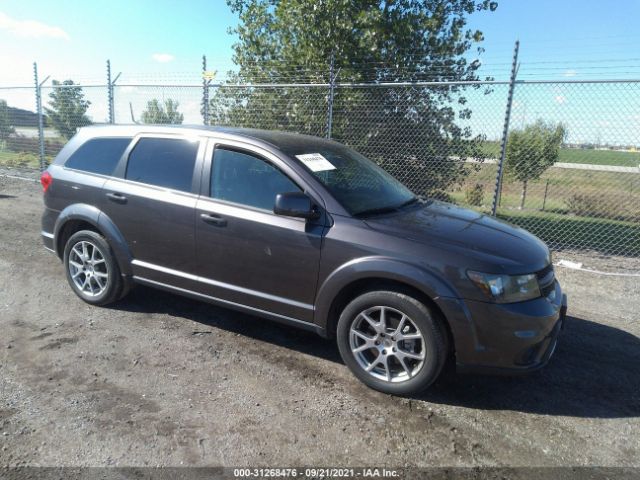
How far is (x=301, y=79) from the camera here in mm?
9250

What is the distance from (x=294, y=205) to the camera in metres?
3.22

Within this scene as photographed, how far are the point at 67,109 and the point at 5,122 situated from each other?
142 inches

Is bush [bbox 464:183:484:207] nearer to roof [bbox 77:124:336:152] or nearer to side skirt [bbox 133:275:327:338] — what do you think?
roof [bbox 77:124:336:152]

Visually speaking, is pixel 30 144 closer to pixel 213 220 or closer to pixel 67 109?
pixel 67 109

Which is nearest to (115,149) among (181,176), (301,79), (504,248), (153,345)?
(181,176)

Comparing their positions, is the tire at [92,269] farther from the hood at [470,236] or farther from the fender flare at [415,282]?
the hood at [470,236]

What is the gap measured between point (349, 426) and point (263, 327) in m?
1.56

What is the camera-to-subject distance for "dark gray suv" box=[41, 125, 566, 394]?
2973mm

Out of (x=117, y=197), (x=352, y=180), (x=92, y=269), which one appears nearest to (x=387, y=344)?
(x=352, y=180)

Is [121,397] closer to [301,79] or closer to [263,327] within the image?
[263,327]

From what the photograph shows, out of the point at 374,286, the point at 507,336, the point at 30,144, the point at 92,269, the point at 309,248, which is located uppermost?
the point at 30,144

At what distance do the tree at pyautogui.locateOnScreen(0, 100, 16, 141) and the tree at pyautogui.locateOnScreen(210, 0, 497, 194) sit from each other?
9.32 m

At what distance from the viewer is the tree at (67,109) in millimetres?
12156

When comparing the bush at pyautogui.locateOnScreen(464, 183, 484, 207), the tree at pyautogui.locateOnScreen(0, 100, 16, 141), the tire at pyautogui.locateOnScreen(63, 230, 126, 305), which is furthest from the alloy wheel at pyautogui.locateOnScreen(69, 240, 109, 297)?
the tree at pyautogui.locateOnScreen(0, 100, 16, 141)
